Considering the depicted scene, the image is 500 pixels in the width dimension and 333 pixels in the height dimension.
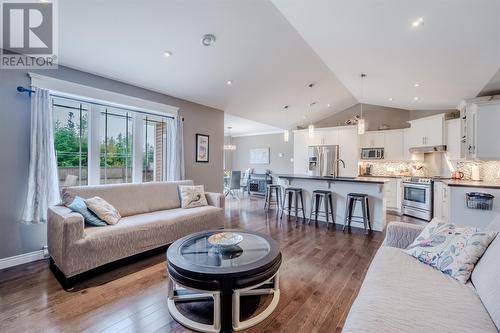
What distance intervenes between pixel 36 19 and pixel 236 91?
295 centimetres

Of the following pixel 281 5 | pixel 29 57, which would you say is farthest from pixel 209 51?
pixel 29 57

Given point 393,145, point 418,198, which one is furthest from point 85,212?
point 393,145

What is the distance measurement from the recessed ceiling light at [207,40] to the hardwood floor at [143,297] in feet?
9.43

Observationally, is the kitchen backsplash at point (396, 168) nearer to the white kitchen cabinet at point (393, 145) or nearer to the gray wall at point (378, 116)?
the white kitchen cabinet at point (393, 145)

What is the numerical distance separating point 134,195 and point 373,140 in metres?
6.18

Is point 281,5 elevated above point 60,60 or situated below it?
above

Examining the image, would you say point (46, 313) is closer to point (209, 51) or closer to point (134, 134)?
point (134, 134)

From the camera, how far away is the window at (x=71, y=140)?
10.3ft

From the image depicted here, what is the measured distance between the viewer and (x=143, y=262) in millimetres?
2822

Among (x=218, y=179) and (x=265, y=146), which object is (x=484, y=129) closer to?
(x=218, y=179)

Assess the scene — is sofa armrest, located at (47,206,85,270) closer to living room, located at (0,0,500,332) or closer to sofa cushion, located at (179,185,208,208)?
living room, located at (0,0,500,332)

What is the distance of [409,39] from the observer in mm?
2721

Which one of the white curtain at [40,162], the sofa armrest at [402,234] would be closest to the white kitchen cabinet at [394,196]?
the sofa armrest at [402,234]

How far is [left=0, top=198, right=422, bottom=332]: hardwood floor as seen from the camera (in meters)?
1.72
